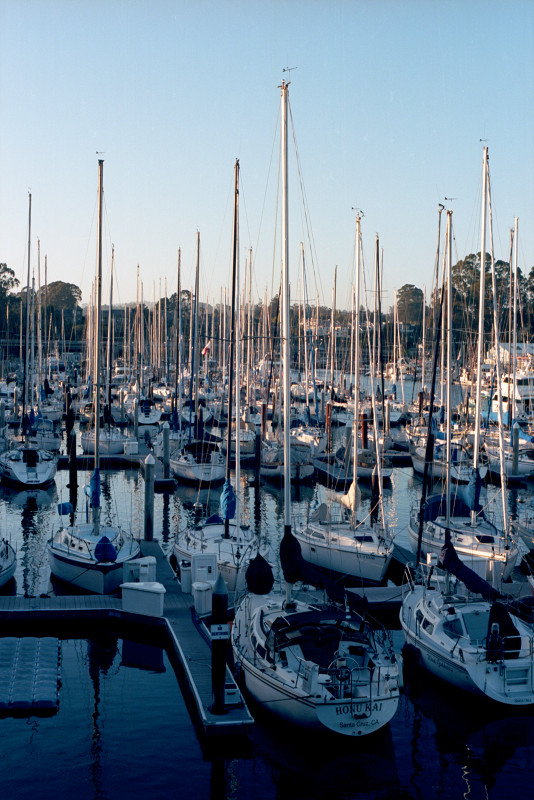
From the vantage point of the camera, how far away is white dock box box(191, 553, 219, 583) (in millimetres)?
23812

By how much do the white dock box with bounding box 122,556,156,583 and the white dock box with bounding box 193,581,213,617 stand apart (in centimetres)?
162

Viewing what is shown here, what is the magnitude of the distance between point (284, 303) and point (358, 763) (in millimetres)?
10160

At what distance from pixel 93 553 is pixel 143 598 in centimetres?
299

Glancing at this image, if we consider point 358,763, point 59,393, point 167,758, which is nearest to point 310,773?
point 358,763

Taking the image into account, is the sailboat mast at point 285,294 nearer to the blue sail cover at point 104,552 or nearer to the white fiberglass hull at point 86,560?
the blue sail cover at point 104,552

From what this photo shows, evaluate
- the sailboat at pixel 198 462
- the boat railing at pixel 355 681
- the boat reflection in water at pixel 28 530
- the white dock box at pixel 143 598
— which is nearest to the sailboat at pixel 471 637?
the boat railing at pixel 355 681

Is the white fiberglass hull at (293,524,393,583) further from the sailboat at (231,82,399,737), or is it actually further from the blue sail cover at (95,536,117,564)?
the blue sail cover at (95,536,117,564)

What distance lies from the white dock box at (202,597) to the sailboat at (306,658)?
2.32m

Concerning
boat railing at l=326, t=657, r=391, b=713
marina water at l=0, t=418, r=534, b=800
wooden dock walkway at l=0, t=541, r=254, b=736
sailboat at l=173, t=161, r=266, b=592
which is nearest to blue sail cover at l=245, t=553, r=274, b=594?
wooden dock walkway at l=0, t=541, r=254, b=736

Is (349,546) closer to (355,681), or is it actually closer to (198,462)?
(355,681)

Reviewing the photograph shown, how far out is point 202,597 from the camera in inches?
910

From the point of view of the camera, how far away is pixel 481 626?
19.7 m

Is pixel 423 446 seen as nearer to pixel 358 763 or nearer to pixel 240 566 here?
pixel 240 566

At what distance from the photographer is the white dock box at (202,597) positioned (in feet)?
75.6
